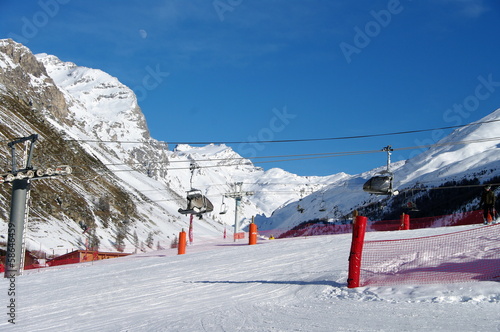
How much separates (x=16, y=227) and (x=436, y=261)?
17.8 m

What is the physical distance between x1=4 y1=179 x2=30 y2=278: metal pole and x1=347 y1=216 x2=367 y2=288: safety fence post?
1631 centimetres

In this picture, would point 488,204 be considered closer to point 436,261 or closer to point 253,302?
point 436,261

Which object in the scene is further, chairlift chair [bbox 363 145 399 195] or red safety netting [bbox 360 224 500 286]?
chairlift chair [bbox 363 145 399 195]

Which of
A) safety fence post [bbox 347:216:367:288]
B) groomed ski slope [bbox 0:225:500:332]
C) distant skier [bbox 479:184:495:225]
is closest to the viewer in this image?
groomed ski slope [bbox 0:225:500:332]

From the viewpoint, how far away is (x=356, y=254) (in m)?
10.6

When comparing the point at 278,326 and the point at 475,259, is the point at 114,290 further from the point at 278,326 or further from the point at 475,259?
the point at 475,259

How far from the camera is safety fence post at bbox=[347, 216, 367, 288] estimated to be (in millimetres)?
10344

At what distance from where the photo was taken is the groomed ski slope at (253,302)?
303 inches

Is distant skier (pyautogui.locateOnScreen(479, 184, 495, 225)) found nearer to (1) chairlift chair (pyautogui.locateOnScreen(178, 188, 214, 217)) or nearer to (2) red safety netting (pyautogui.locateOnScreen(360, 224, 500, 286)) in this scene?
(2) red safety netting (pyautogui.locateOnScreen(360, 224, 500, 286))

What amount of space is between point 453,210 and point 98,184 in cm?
8776

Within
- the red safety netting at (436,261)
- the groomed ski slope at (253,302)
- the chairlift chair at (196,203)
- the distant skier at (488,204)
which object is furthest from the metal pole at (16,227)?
the distant skier at (488,204)

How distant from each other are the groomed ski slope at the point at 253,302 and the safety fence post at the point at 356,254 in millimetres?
280

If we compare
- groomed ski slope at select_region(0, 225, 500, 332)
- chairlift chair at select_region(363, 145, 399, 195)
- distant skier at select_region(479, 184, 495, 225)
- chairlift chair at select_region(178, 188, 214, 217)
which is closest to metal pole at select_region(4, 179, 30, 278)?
groomed ski slope at select_region(0, 225, 500, 332)

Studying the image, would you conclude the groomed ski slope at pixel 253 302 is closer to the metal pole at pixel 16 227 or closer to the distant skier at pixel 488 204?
the metal pole at pixel 16 227
